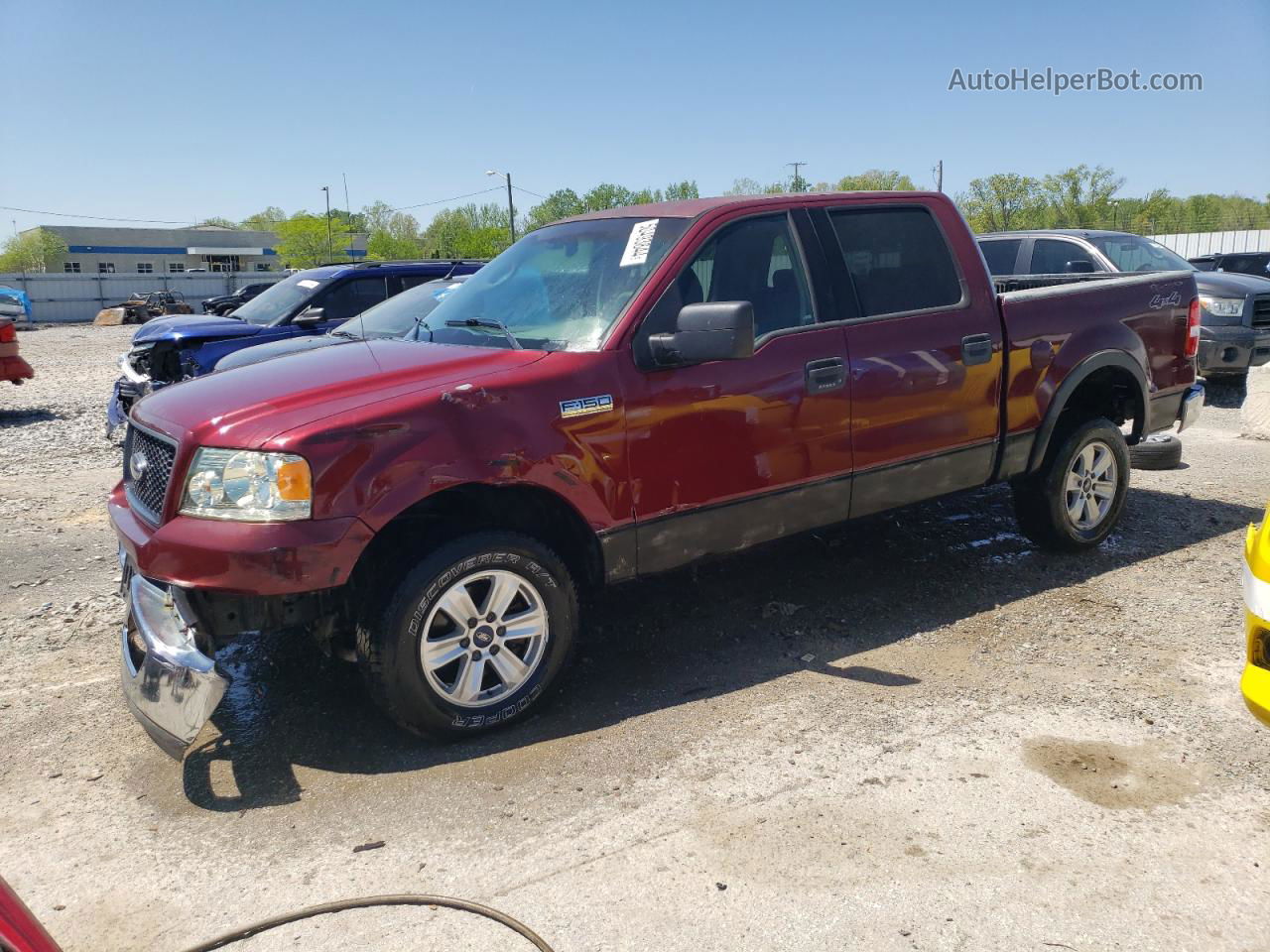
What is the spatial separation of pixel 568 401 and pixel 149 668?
1762 mm

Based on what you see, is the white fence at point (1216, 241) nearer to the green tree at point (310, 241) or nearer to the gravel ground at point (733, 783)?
the gravel ground at point (733, 783)

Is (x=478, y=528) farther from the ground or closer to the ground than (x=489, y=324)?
closer to the ground

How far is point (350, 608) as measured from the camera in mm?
3725

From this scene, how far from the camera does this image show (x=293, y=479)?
3385 mm

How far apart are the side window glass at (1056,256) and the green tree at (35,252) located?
92.7m

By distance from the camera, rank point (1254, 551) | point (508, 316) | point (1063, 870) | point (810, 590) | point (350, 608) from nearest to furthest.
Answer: point (1063, 870), point (1254, 551), point (350, 608), point (508, 316), point (810, 590)

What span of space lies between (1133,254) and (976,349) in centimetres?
734

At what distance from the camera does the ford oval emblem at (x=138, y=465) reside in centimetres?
386

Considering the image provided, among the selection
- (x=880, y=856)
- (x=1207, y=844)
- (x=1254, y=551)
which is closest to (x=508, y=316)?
(x=880, y=856)

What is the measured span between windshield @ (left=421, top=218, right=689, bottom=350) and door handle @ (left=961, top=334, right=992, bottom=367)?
5.26ft

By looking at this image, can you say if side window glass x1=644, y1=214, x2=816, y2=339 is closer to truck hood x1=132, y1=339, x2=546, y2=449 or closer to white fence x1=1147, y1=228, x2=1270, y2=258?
truck hood x1=132, y1=339, x2=546, y2=449

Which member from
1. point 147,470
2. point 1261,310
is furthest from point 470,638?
point 1261,310

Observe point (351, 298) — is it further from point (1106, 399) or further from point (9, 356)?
point (1106, 399)

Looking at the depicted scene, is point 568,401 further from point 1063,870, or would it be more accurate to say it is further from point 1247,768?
point 1247,768
